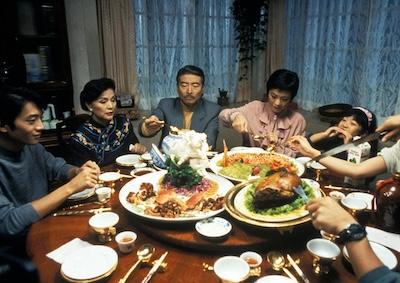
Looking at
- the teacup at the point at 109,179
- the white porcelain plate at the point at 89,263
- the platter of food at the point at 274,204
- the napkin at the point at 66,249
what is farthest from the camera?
the teacup at the point at 109,179

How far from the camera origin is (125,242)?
1.37 m

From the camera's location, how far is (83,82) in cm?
404

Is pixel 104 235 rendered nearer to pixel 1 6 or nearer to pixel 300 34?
pixel 1 6

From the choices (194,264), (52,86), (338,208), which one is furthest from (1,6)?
(338,208)

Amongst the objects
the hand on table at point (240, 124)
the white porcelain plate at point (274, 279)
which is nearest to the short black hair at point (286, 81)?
the hand on table at point (240, 124)

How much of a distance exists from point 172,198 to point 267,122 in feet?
5.23

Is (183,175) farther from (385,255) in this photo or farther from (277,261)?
(385,255)

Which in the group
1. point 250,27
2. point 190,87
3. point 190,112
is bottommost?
point 190,112

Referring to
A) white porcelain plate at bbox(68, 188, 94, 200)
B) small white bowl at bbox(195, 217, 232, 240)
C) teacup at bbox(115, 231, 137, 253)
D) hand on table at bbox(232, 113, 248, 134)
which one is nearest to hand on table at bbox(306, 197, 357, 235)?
small white bowl at bbox(195, 217, 232, 240)

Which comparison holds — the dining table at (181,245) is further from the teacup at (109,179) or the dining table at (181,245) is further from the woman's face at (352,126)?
the woman's face at (352,126)

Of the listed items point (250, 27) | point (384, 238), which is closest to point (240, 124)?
A: point (384, 238)

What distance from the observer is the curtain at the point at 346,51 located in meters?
3.65

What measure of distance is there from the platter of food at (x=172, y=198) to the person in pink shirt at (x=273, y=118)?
0.96m

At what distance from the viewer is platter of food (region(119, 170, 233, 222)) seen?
1.57m
